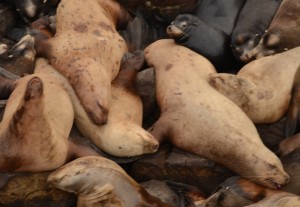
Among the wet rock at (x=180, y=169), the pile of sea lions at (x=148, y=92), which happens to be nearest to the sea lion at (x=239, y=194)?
the pile of sea lions at (x=148, y=92)

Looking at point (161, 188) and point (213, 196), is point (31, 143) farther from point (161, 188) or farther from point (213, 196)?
point (213, 196)

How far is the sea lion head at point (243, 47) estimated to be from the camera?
14.0 ft

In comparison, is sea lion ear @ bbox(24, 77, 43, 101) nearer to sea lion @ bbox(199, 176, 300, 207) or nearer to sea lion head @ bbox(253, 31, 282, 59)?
sea lion @ bbox(199, 176, 300, 207)

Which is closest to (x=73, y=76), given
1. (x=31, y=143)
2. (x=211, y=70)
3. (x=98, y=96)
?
(x=98, y=96)

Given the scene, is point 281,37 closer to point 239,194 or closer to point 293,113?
point 293,113

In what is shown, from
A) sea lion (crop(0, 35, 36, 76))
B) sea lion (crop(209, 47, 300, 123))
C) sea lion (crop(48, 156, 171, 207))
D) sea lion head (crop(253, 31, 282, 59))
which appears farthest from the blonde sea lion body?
sea lion head (crop(253, 31, 282, 59))

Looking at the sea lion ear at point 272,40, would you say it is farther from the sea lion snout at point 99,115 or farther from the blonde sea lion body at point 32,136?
the blonde sea lion body at point 32,136

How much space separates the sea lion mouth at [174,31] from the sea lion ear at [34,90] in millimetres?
1172

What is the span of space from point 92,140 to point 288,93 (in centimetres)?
116

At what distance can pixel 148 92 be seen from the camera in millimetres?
3998

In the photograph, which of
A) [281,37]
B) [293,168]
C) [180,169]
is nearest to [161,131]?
[180,169]

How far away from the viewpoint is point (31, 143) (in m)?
3.44

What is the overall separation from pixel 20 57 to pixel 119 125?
868 millimetres

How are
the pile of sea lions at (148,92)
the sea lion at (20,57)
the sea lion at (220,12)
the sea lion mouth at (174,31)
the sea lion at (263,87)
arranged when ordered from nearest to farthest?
the pile of sea lions at (148,92) → the sea lion at (263,87) → the sea lion at (20,57) → the sea lion mouth at (174,31) → the sea lion at (220,12)
